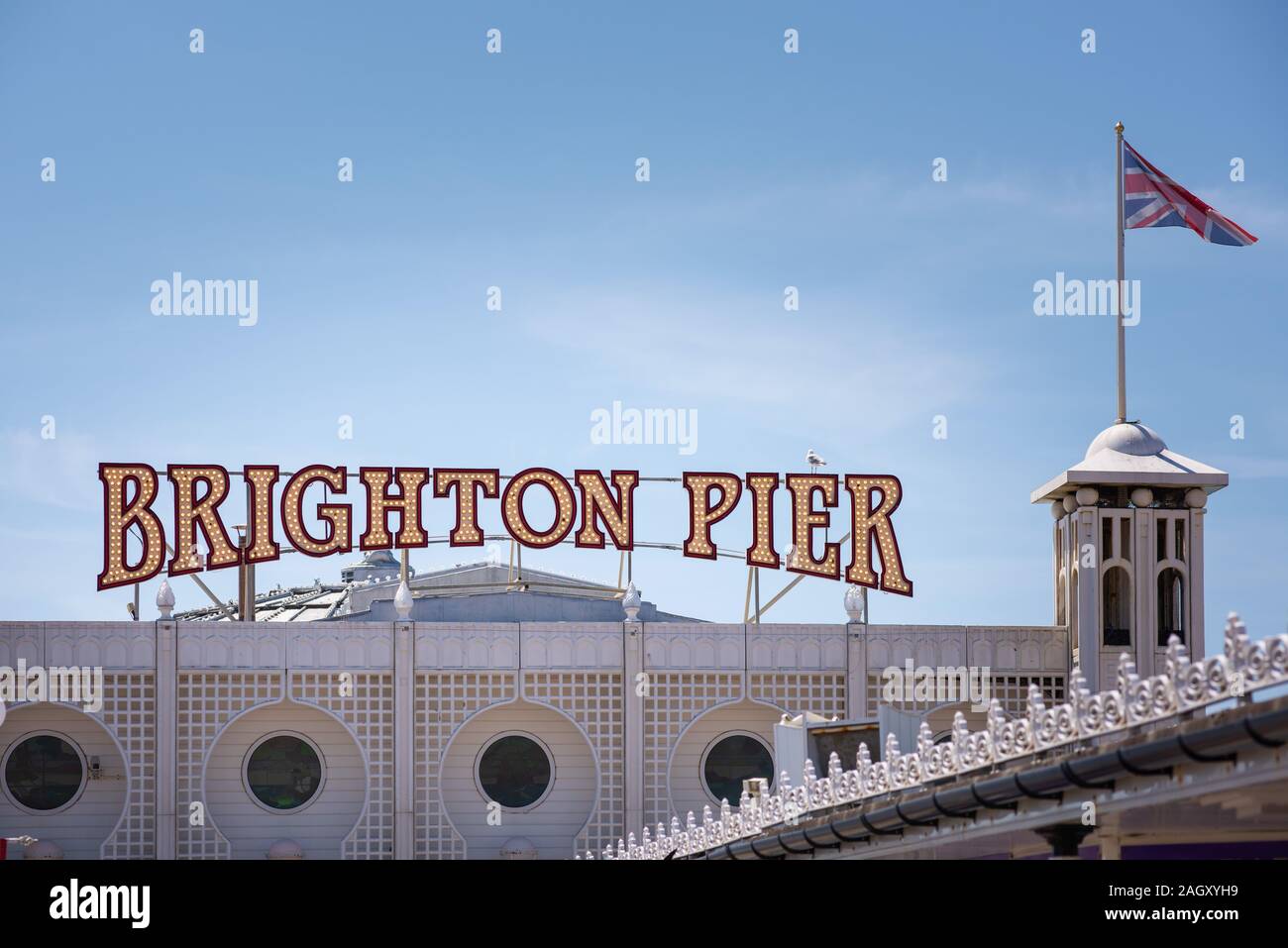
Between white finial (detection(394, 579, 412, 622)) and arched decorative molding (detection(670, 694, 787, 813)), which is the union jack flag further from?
white finial (detection(394, 579, 412, 622))

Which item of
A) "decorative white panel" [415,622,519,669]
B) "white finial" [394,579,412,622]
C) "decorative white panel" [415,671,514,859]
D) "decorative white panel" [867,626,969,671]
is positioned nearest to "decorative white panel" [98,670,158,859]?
"white finial" [394,579,412,622]

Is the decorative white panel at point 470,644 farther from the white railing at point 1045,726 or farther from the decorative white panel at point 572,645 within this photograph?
the white railing at point 1045,726

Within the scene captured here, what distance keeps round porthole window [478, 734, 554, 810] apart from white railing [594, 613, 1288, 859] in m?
12.0

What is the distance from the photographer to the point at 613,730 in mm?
42375

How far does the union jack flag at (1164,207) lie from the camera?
4047 centimetres

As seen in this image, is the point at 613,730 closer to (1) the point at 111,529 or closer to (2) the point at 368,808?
(2) the point at 368,808

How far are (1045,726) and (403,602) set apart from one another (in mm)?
24375

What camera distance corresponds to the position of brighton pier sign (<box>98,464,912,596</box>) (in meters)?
43.7

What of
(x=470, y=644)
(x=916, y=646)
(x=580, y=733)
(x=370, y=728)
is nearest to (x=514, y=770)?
(x=580, y=733)

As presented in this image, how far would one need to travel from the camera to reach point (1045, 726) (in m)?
20.1

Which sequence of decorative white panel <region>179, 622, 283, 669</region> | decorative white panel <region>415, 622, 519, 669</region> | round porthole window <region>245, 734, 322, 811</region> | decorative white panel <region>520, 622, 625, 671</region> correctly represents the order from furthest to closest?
decorative white panel <region>520, 622, 625, 671</region>, decorative white panel <region>415, 622, 519, 669</region>, round porthole window <region>245, 734, 322, 811</region>, decorative white panel <region>179, 622, 283, 669</region>
